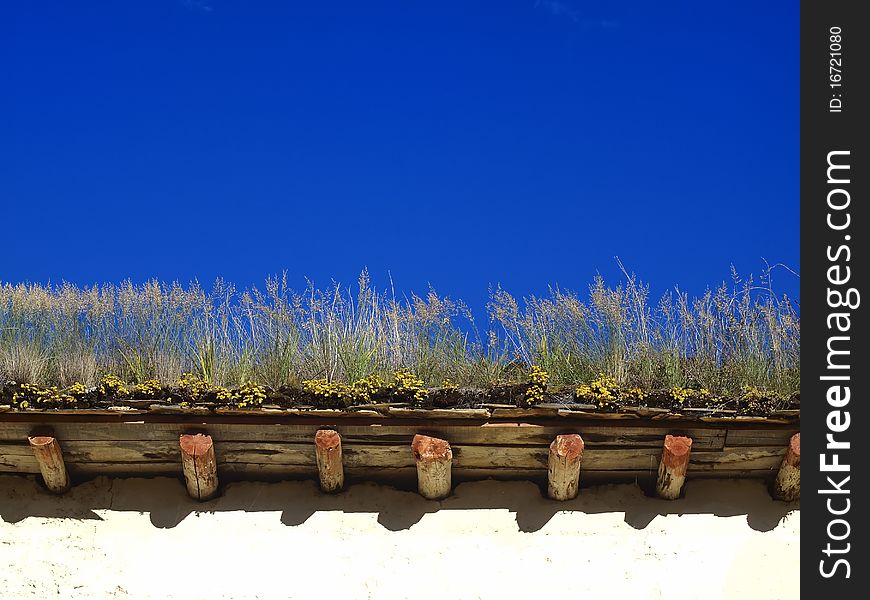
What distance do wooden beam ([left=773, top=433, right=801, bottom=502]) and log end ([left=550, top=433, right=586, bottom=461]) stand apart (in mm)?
1487

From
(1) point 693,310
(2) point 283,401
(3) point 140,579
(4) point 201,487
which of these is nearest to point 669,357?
(1) point 693,310

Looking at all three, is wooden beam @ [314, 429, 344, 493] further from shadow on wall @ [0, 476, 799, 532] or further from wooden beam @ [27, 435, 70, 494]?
wooden beam @ [27, 435, 70, 494]

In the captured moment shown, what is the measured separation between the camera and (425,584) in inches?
284

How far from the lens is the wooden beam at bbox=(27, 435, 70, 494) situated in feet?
24.6

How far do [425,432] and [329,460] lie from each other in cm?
73

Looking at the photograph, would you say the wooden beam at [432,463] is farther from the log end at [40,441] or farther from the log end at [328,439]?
the log end at [40,441]

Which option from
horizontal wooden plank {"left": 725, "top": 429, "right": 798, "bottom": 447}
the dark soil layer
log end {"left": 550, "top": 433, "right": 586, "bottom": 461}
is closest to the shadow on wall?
horizontal wooden plank {"left": 725, "top": 429, "right": 798, "bottom": 447}

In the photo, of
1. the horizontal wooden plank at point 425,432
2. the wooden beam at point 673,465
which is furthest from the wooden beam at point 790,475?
the wooden beam at point 673,465

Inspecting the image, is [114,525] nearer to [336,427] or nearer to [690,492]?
[336,427]

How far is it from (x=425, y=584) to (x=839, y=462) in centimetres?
295

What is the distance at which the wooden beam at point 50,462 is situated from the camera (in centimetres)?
749

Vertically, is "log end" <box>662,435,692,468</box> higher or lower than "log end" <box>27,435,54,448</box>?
higher

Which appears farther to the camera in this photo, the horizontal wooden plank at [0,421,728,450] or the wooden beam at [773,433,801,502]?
the horizontal wooden plank at [0,421,728,450]

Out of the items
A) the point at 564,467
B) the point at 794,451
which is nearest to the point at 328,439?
the point at 564,467
